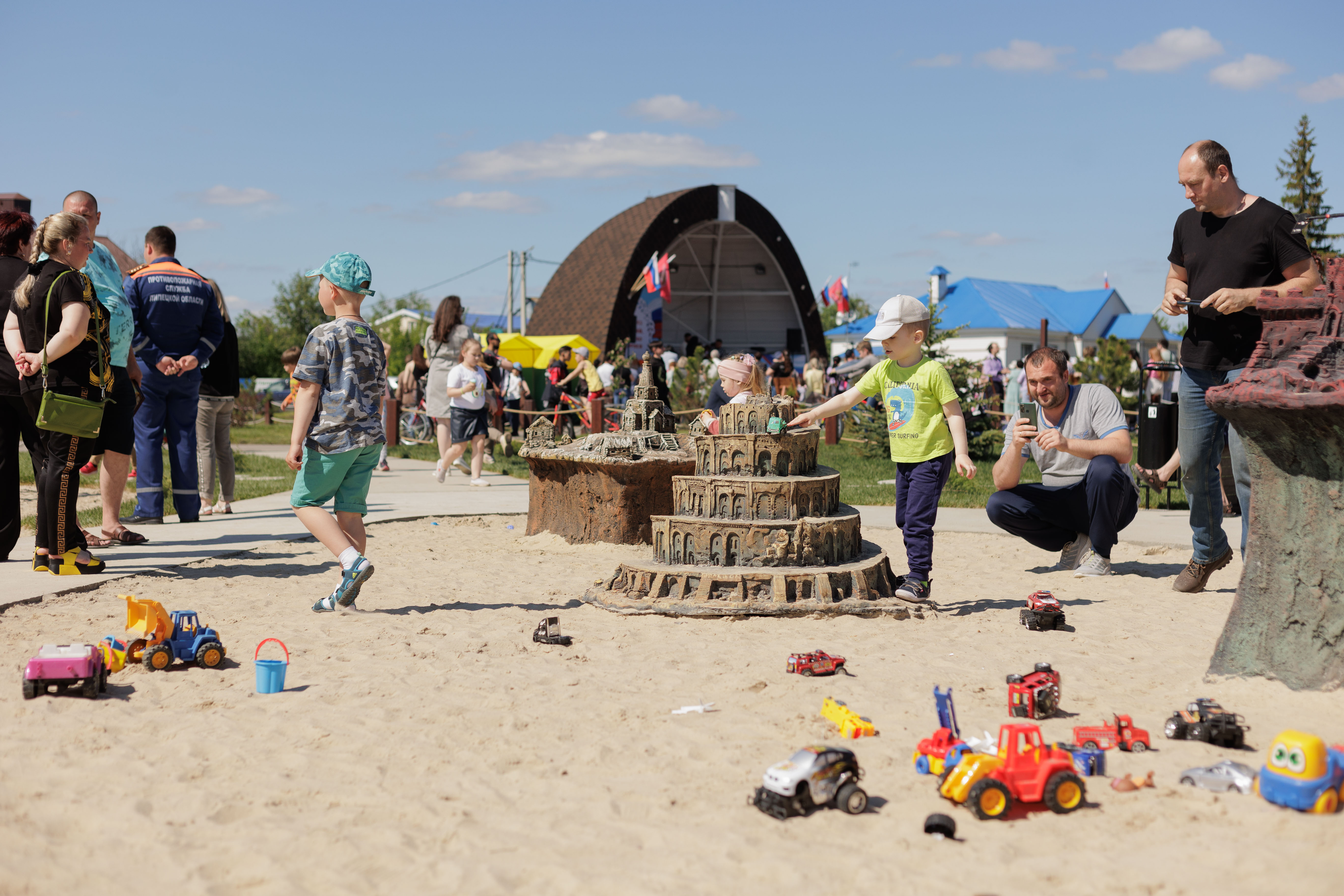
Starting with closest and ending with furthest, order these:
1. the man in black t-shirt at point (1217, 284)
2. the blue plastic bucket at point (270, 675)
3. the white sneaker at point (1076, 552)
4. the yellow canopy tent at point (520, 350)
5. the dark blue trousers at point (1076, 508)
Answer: the blue plastic bucket at point (270, 675), the man in black t-shirt at point (1217, 284), the dark blue trousers at point (1076, 508), the white sneaker at point (1076, 552), the yellow canopy tent at point (520, 350)

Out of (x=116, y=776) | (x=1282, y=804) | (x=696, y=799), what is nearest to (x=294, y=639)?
(x=116, y=776)

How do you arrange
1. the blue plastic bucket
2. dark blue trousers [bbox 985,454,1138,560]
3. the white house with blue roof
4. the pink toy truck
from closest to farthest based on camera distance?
1. the pink toy truck
2. the blue plastic bucket
3. dark blue trousers [bbox 985,454,1138,560]
4. the white house with blue roof

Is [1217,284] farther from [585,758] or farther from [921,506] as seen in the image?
[585,758]

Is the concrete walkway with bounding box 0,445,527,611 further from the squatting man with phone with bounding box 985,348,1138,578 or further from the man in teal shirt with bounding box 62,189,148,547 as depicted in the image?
the squatting man with phone with bounding box 985,348,1138,578

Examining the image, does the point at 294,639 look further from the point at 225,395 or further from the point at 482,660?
the point at 225,395

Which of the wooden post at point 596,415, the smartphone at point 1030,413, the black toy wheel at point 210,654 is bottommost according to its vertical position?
the black toy wheel at point 210,654

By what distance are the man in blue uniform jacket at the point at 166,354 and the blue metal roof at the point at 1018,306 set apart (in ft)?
113

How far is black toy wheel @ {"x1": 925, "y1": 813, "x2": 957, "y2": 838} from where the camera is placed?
8.74 feet

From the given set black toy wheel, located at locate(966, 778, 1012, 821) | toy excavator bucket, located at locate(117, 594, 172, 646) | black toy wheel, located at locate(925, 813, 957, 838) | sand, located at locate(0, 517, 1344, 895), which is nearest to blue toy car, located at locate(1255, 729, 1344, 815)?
sand, located at locate(0, 517, 1344, 895)

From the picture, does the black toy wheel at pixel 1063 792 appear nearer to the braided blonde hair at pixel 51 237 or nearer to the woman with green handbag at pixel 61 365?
the woman with green handbag at pixel 61 365

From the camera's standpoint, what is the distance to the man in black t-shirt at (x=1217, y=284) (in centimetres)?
498

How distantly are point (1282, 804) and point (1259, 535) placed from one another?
1.36 m

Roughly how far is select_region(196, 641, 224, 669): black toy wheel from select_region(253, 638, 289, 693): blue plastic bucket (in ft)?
1.37

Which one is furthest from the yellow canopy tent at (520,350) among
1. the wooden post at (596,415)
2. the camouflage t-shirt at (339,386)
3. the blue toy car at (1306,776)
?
the blue toy car at (1306,776)
